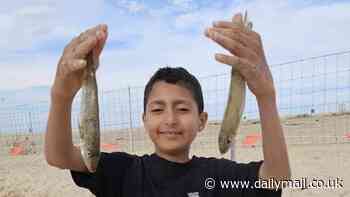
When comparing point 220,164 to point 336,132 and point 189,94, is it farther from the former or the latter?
point 336,132

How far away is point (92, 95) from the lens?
75.4 inches

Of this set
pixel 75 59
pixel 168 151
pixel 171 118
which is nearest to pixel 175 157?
pixel 168 151

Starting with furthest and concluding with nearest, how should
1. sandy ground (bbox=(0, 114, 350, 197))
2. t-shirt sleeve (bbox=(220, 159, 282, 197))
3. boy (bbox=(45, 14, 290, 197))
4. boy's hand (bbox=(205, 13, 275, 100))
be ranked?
sandy ground (bbox=(0, 114, 350, 197)) < t-shirt sleeve (bbox=(220, 159, 282, 197)) < boy (bbox=(45, 14, 290, 197)) < boy's hand (bbox=(205, 13, 275, 100))

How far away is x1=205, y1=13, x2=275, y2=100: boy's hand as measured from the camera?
5.91 feet

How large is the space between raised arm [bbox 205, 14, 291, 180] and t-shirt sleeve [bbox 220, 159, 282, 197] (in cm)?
18

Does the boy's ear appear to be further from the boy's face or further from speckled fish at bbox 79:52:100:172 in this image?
speckled fish at bbox 79:52:100:172

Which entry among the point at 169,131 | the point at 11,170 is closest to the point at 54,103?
the point at 169,131

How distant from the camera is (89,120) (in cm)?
188

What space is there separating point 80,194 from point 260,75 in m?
7.17

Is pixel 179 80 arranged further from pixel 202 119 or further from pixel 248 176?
pixel 248 176

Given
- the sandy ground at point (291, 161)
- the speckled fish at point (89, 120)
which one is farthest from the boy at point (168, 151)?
the sandy ground at point (291, 161)

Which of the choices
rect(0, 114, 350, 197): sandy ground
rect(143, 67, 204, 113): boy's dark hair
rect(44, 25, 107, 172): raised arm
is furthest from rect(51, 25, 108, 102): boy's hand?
rect(0, 114, 350, 197): sandy ground

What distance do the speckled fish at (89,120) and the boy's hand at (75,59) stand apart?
63mm

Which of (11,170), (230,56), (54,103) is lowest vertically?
(11,170)
